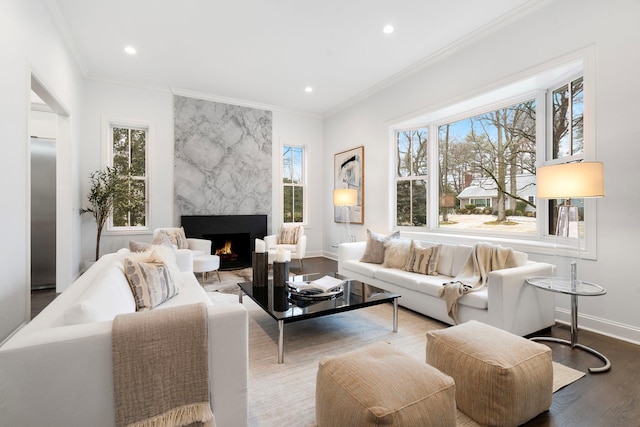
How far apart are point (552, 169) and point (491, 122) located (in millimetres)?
1980

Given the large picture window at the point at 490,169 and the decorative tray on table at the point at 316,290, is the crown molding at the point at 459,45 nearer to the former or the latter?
the large picture window at the point at 490,169

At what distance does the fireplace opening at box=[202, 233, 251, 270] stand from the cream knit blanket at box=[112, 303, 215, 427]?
4587 mm

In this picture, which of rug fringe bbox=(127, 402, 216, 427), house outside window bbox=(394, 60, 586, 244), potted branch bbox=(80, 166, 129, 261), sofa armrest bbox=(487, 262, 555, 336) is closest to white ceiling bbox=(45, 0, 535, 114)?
house outside window bbox=(394, 60, 586, 244)

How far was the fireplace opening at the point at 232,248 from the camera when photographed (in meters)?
5.92

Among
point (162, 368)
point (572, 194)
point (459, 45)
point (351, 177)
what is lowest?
point (162, 368)

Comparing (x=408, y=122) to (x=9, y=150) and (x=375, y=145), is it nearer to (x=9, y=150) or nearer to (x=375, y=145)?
(x=375, y=145)

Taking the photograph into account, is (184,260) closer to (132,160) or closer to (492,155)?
(132,160)

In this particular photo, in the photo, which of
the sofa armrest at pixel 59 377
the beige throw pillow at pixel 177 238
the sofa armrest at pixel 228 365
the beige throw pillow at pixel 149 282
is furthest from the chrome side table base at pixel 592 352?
the beige throw pillow at pixel 177 238

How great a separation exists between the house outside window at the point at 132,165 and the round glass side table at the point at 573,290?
18.1 ft

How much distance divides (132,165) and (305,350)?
15.5 feet

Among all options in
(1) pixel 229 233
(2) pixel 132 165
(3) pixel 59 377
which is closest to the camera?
(3) pixel 59 377

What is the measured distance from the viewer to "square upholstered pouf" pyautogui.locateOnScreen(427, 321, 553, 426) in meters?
1.58

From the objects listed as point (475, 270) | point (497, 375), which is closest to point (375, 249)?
point (475, 270)

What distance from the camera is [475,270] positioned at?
10.3ft
